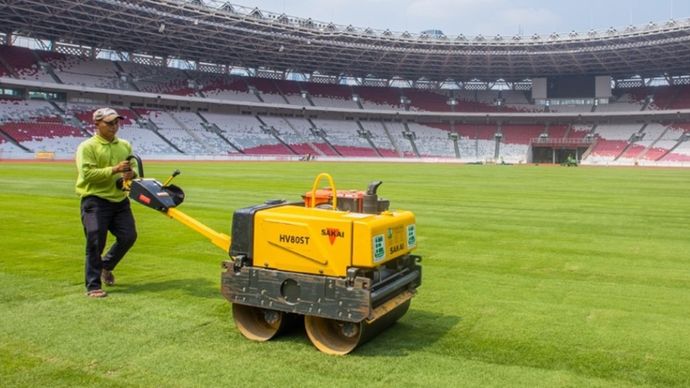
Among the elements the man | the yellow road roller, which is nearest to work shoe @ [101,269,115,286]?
the man

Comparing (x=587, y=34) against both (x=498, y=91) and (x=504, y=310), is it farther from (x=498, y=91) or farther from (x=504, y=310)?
(x=504, y=310)

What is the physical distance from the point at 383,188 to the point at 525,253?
14.0 metres

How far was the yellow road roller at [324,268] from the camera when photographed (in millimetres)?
4508

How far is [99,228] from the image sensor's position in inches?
251

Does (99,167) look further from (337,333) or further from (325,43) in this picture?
(325,43)

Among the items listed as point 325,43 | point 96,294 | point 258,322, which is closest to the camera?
point 258,322

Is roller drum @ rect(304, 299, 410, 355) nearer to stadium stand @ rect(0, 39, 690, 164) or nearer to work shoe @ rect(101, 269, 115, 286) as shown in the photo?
A: work shoe @ rect(101, 269, 115, 286)

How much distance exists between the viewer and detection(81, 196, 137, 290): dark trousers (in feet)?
20.8

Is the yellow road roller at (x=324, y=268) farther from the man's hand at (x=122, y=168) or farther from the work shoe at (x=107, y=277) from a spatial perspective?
the work shoe at (x=107, y=277)

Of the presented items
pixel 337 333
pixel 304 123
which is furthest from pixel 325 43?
pixel 337 333

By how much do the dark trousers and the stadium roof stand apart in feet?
154

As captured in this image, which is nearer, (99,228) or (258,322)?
(258,322)

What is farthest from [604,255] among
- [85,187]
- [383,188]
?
[383,188]

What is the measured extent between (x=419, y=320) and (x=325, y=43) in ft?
201
